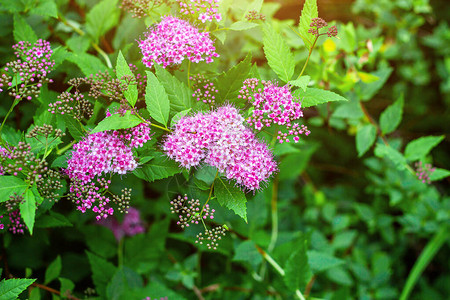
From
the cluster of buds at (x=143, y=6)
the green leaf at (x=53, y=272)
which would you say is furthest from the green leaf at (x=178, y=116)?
the green leaf at (x=53, y=272)

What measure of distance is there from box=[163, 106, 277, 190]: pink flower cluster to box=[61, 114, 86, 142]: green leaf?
0.26 m

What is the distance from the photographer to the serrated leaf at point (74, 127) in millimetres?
1053

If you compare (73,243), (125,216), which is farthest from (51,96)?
(73,243)

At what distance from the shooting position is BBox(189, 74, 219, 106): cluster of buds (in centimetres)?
110

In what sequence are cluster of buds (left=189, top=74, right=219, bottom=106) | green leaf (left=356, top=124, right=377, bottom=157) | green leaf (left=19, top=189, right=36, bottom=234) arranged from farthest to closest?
1. green leaf (left=356, top=124, right=377, bottom=157)
2. cluster of buds (left=189, top=74, right=219, bottom=106)
3. green leaf (left=19, top=189, right=36, bottom=234)

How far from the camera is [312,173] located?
258cm

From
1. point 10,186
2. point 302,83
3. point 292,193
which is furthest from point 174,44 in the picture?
point 292,193

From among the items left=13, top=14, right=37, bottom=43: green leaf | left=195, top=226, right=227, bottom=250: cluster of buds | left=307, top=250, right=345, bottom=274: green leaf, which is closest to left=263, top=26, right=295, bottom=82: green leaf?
left=195, top=226, right=227, bottom=250: cluster of buds

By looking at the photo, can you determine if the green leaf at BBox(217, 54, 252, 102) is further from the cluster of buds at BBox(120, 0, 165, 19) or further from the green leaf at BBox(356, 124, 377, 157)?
the green leaf at BBox(356, 124, 377, 157)

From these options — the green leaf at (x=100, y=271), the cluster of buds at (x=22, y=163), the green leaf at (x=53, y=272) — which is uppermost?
the cluster of buds at (x=22, y=163)

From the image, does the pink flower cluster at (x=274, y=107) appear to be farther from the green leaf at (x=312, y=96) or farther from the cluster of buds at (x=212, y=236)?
the cluster of buds at (x=212, y=236)

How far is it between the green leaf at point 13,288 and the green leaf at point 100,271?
1.41 ft

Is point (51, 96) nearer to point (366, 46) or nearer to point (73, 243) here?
point (73, 243)

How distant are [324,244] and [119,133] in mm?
1367
